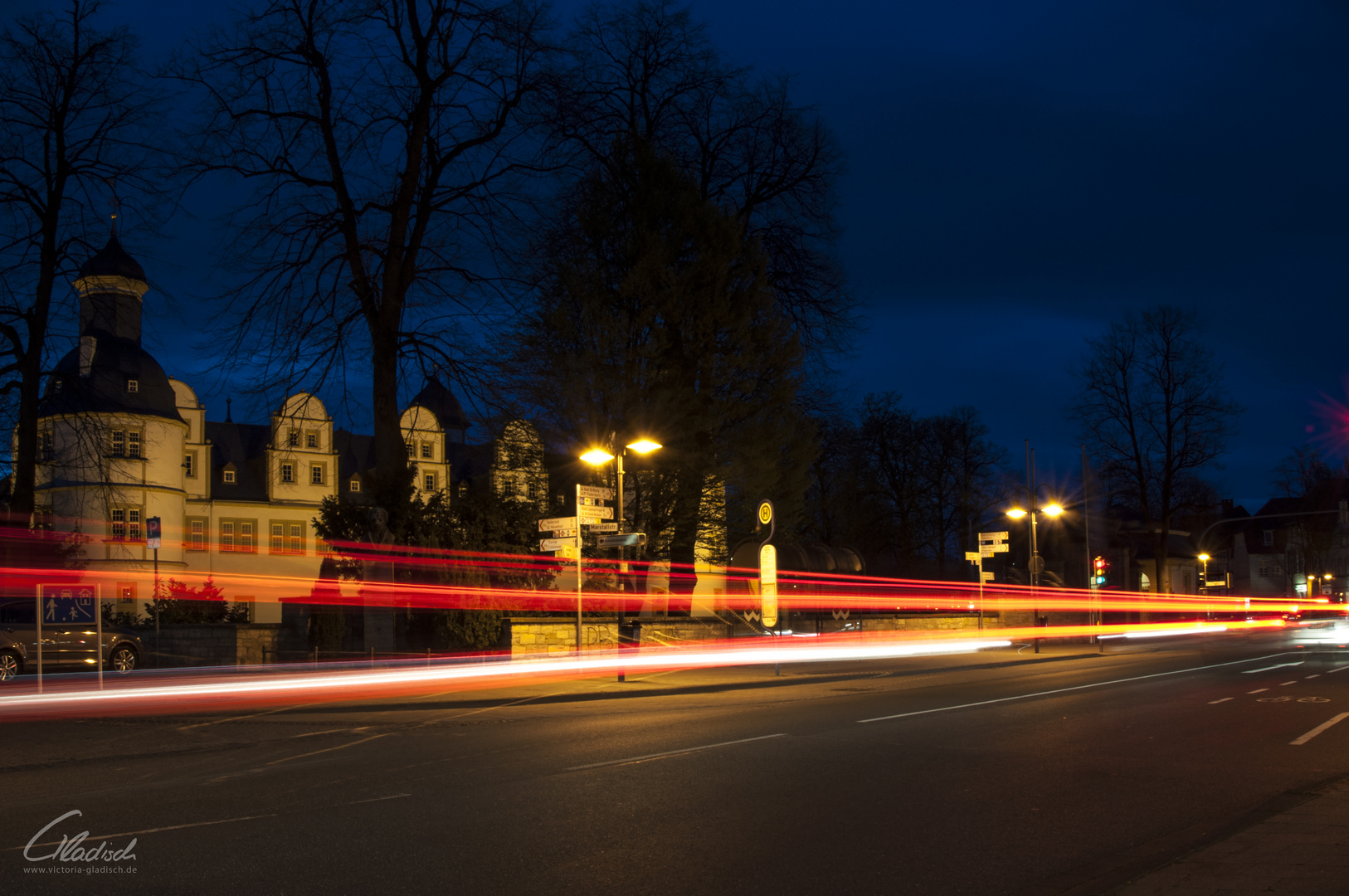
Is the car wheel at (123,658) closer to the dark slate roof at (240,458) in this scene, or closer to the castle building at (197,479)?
the castle building at (197,479)

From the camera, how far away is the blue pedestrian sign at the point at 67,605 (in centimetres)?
2491

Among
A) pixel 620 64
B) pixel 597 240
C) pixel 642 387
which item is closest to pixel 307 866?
pixel 642 387

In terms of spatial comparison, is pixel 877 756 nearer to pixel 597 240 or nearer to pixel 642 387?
pixel 642 387

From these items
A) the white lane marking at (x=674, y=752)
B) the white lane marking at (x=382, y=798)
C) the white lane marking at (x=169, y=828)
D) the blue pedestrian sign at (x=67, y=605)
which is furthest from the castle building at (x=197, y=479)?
the white lane marking at (x=169, y=828)

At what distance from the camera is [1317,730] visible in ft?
45.7

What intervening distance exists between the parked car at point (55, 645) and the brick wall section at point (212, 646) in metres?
0.98

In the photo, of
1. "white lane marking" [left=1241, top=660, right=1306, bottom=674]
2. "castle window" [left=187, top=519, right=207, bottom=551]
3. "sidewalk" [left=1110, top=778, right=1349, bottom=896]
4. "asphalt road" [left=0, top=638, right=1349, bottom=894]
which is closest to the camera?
"sidewalk" [left=1110, top=778, right=1349, bottom=896]

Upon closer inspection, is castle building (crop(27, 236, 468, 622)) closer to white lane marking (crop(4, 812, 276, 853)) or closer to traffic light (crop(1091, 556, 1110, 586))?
traffic light (crop(1091, 556, 1110, 586))

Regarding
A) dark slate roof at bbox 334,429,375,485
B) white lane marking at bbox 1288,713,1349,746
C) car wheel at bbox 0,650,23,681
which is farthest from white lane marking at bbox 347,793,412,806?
dark slate roof at bbox 334,429,375,485

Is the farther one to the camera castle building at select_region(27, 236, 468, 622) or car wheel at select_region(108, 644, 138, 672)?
castle building at select_region(27, 236, 468, 622)

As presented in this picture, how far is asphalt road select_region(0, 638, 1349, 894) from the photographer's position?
693 centimetres

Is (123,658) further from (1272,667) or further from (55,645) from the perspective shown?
(1272,667)

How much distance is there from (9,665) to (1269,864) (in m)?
25.1

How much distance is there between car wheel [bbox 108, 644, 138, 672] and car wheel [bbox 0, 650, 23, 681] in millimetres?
1955
